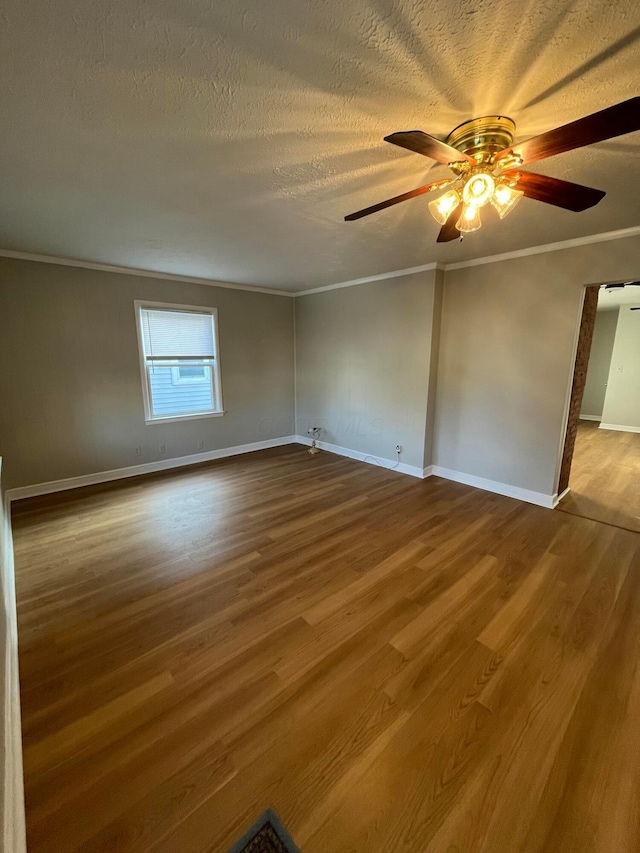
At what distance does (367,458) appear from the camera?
483 cm

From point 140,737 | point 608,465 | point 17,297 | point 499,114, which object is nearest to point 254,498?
point 140,737

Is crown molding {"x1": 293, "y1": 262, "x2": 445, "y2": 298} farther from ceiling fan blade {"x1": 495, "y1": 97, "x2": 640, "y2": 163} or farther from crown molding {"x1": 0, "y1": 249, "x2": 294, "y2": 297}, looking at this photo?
ceiling fan blade {"x1": 495, "y1": 97, "x2": 640, "y2": 163}

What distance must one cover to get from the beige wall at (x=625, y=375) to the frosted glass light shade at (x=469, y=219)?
6751mm

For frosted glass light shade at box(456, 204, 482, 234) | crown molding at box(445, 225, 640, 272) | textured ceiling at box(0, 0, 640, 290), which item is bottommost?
frosted glass light shade at box(456, 204, 482, 234)

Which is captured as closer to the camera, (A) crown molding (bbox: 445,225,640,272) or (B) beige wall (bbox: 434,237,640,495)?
(A) crown molding (bbox: 445,225,640,272)

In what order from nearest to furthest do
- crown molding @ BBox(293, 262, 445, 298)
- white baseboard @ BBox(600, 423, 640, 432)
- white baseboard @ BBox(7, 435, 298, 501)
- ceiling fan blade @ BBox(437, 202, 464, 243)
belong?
ceiling fan blade @ BBox(437, 202, 464, 243)
white baseboard @ BBox(7, 435, 298, 501)
crown molding @ BBox(293, 262, 445, 298)
white baseboard @ BBox(600, 423, 640, 432)

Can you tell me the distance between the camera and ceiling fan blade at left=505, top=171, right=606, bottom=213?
1425 millimetres

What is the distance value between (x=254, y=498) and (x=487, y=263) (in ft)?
11.9

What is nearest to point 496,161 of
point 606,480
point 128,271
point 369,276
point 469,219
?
point 469,219

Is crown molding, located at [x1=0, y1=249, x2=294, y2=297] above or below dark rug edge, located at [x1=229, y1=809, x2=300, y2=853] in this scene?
above

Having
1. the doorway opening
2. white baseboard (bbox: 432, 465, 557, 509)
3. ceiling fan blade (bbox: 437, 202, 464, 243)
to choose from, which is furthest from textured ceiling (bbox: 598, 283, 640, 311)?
ceiling fan blade (bbox: 437, 202, 464, 243)

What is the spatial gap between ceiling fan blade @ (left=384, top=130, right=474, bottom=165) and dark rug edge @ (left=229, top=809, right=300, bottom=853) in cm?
229

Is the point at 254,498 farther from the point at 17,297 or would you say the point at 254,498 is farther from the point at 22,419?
the point at 17,297

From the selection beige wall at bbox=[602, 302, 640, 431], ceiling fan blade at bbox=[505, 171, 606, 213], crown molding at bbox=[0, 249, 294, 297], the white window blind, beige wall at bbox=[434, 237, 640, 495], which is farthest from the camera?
beige wall at bbox=[602, 302, 640, 431]
